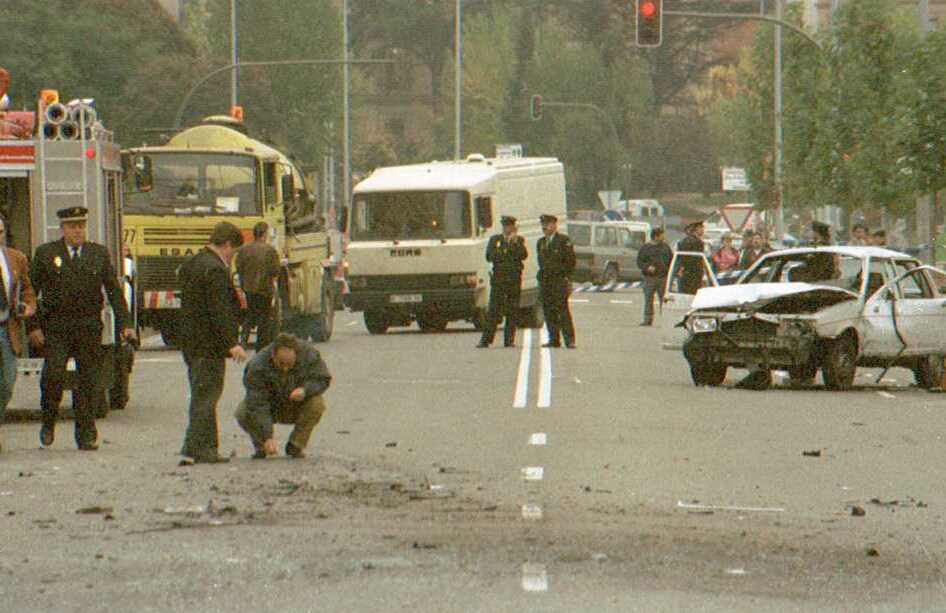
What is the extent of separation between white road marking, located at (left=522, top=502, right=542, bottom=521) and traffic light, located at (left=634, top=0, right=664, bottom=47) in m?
25.5

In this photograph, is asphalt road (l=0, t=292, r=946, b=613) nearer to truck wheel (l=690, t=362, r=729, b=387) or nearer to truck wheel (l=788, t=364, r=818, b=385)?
truck wheel (l=788, t=364, r=818, b=385)

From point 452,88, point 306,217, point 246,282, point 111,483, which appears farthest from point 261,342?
point 452,88

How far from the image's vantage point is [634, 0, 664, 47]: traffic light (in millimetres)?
37312

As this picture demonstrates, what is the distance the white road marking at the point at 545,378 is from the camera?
816 inches

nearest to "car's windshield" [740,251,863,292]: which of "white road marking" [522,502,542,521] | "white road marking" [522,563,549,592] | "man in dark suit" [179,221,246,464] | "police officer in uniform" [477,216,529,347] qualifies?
"police officer in uniform" [477,216,529,347]

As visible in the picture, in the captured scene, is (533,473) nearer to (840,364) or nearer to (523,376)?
(840,364)

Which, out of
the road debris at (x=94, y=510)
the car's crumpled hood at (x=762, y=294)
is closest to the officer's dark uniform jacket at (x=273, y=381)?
the road debris at (x=94, y=510)

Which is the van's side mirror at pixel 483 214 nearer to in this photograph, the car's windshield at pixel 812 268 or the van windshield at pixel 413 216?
the van windshield at pixel 413 216

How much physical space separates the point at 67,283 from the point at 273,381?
72.1 inches

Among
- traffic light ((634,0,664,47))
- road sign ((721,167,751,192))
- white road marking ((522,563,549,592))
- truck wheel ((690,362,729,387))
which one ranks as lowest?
truck wheel ((690,362,729,387))

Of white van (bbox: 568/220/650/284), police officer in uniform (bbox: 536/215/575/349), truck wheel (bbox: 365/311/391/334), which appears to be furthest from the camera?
white van (bbox: 568/220/650/284)

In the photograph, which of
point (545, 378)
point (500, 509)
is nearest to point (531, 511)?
point (500, 509)

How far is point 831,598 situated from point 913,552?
1.69m

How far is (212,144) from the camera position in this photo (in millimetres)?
32094
